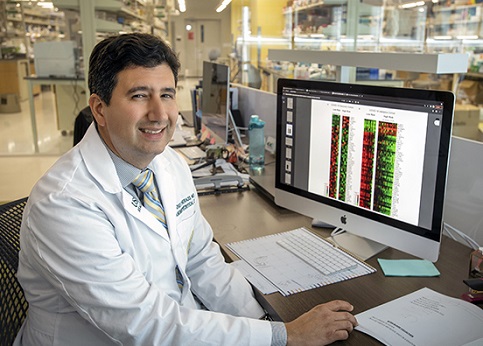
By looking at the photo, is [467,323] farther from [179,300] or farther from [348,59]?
[348,59]

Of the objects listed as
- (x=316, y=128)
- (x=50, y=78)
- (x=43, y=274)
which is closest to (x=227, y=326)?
(x=43, y=274)

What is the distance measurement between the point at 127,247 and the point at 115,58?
0.44m

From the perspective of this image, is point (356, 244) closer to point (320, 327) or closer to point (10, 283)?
point (320, 327)

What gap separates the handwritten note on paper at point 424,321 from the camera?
36.3 inches

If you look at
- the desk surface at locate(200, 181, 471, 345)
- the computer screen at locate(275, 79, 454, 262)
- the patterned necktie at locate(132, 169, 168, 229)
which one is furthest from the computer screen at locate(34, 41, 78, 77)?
the patterned necktie at locate(132, 169, 168, 229)

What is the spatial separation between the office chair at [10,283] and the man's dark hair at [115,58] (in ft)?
1.46

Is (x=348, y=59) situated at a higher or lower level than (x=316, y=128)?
higher

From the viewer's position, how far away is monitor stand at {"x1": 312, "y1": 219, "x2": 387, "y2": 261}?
1.33 meters

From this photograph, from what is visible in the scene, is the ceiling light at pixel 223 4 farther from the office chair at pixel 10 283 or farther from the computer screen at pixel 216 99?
the office chair at pixel 10 283

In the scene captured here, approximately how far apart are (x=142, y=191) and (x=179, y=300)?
306 millimetres

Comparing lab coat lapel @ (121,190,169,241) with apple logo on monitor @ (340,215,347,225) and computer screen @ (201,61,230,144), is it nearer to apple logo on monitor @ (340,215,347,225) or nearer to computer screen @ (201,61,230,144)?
apple logo on monitor @ (340,215,347,225)

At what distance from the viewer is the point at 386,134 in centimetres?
120

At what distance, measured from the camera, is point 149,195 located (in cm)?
121

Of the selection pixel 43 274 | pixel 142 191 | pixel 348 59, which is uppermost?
pixel 348 59
